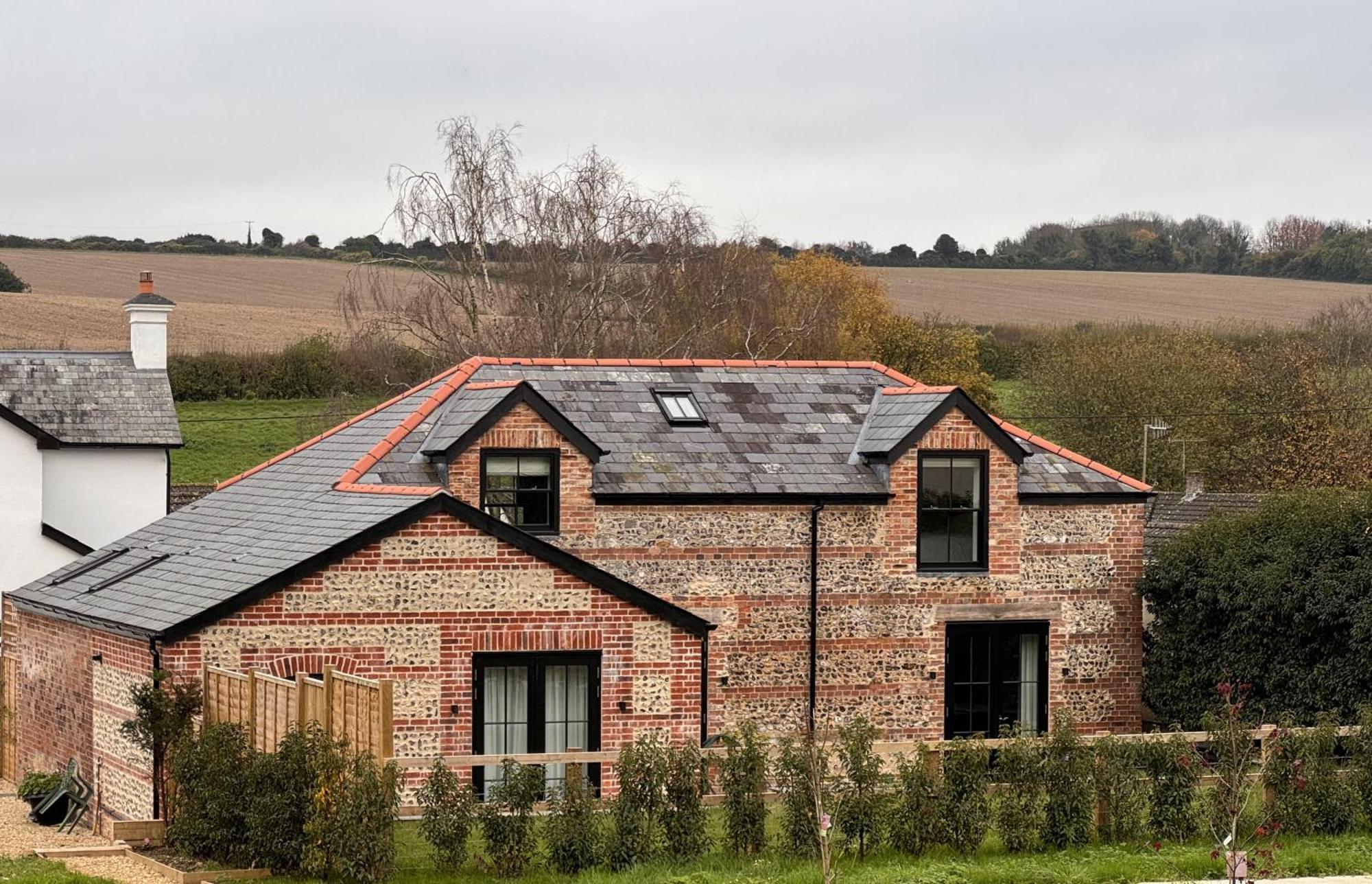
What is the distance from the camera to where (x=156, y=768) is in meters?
18.4

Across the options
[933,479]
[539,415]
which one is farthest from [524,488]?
[933,479]

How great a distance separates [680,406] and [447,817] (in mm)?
11441

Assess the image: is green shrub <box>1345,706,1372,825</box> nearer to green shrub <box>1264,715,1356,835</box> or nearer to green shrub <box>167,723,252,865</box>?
green shrub <box>1264,715,1356,835</box>

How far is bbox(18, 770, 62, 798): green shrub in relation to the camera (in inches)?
776

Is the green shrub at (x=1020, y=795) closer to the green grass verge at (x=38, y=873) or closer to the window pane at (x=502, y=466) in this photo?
the green grass verge at (x=38, y=873)

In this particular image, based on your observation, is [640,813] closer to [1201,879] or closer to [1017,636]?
[1201,879]

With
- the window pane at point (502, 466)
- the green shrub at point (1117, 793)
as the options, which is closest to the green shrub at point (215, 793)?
the window pane at point (502, 466)

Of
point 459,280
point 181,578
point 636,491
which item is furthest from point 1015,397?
point 181,578

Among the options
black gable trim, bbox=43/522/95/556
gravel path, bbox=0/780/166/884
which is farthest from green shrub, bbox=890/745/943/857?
black gable trim, bbox=43/522/95/556

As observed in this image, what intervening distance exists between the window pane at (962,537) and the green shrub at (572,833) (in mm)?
10989

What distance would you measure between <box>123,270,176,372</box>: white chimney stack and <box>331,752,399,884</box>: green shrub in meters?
23.3

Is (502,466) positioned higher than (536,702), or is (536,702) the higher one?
(502,466)

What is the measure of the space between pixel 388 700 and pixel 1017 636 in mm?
12666

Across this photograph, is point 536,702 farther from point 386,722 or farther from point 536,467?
point 536,467
